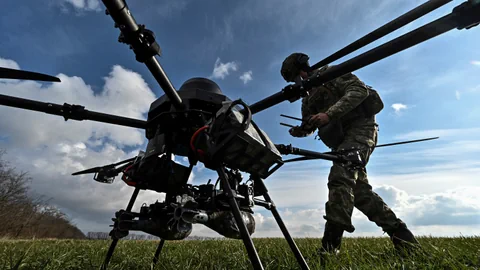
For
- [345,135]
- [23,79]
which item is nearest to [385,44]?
[345,135]

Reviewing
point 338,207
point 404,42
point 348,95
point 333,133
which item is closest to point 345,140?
point 333,133

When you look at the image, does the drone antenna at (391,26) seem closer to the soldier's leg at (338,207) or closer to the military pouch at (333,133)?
the soldier's leg at (338,207)

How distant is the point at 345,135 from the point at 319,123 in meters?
1.35

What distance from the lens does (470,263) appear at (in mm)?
2682

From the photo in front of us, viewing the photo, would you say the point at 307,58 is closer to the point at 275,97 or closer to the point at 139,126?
the point at 275,97

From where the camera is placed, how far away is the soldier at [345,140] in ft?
11.7

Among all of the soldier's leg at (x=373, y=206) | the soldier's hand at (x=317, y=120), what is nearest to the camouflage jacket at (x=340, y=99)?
the soldier's hand at (x=317, y=120)

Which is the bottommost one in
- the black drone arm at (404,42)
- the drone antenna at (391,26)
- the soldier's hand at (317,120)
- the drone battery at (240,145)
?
the drone battery at (240,145)

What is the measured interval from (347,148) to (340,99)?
2.60 feet

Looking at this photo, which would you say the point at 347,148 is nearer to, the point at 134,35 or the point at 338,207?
the point at 338,207

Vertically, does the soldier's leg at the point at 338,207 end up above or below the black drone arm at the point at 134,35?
below

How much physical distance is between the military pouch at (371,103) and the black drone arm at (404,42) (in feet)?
8.56

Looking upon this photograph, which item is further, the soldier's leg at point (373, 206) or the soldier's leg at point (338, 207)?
the soldier's leg at point (373, 206)

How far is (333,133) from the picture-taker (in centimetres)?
439
